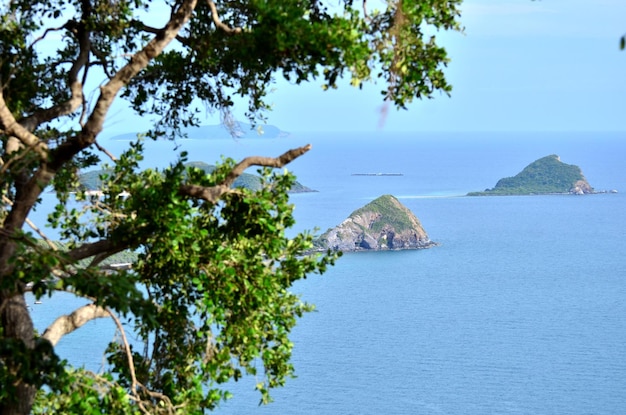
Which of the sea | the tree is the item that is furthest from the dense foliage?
the tree

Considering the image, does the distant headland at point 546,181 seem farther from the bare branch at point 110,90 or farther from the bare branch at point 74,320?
the bare branch at point 110,90

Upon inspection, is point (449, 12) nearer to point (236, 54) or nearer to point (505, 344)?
point (236, 54)

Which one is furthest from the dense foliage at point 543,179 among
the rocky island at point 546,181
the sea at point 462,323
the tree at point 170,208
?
the tree at point 170,208

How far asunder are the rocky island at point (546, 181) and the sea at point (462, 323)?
1644 centimetres

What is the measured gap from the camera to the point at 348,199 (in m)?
125

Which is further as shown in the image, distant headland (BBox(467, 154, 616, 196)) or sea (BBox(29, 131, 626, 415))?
distant headland (BBox(467, 154, 616, 196))

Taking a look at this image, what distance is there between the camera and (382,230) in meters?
104

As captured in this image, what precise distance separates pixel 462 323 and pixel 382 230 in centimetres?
3167

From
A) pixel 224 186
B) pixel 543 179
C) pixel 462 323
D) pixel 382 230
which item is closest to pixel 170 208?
pixel 224 186

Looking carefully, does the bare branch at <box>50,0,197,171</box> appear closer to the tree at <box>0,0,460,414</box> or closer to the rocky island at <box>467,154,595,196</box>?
the tree at <box>0,0,460,414</box>

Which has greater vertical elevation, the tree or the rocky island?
the rocky island

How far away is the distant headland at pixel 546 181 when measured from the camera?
14350cm

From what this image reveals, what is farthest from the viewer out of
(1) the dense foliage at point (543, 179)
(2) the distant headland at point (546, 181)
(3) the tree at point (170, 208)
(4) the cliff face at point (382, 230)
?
(1) the dense foliage at point (543, 179)

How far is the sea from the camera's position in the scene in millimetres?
56938
